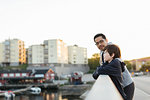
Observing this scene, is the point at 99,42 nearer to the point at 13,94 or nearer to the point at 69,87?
the point at 13,94

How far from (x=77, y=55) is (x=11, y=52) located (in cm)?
2208

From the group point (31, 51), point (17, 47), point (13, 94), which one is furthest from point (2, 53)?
point (13, 94)

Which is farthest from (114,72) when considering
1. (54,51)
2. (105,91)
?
(54,51)

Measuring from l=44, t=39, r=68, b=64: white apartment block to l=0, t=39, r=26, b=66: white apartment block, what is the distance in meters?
9.99

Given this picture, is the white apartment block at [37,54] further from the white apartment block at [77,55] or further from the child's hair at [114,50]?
the child's hair at [114,50]

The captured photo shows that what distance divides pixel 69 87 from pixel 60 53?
19.5 m

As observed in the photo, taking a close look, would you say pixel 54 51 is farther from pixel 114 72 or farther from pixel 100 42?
pixel 114 72

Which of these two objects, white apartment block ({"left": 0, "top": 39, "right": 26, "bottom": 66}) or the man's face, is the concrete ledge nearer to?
the man's face

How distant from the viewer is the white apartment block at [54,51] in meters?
48.5

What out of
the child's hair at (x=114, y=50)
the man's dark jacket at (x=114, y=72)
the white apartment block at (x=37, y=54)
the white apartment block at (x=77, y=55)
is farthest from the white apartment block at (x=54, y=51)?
the man's dark jacket at (x=114, y=72)

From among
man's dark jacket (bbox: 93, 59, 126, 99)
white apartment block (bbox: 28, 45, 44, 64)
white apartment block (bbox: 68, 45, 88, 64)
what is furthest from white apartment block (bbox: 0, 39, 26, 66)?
man's dark jacket (bbox: 93, 59, 126, 99)

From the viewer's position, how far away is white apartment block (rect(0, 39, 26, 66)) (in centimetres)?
5500

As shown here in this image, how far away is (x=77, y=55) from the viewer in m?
60.1

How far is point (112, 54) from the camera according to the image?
4.58 ft
